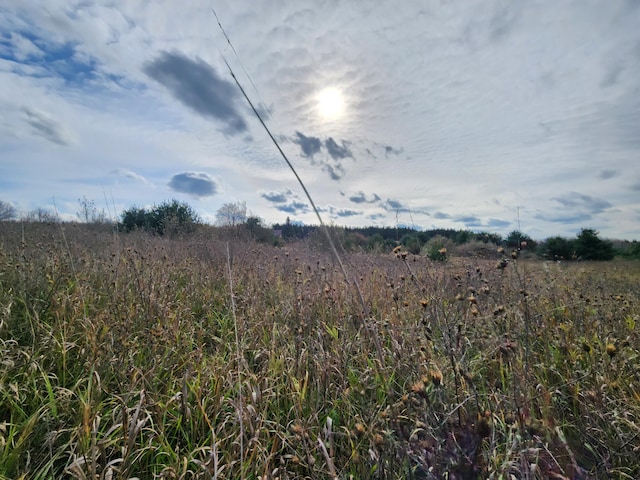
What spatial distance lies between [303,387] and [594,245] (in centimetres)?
1989

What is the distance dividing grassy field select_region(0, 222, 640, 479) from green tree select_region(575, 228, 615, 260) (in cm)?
1552

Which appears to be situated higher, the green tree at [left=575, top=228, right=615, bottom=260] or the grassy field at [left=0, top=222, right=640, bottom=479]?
the green tree at [left=575, top=228, right=615, bottom=260]

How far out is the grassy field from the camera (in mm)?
1442

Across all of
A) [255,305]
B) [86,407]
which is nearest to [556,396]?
[255,305]

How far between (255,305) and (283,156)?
2.68 metres

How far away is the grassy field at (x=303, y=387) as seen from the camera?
4.73 feet

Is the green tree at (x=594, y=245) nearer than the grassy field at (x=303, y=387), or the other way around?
the grassy field at (x=303, y=387)

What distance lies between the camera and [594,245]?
15.8m

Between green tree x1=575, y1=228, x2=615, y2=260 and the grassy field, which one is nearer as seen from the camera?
the grassy field

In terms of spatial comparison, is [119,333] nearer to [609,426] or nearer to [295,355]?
Result: [295,355]

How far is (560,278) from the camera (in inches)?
219

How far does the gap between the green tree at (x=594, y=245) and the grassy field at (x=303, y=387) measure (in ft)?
50.9

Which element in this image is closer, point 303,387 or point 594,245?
point 303,387

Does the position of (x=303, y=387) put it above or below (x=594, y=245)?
below
